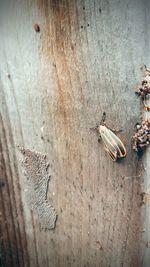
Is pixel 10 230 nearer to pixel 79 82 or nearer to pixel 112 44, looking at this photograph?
pixel 79 82

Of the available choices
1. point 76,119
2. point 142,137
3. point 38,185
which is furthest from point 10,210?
point 142,137

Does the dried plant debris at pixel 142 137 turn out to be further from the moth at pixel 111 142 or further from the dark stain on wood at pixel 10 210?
the dark stain on wood at pixel 10 210

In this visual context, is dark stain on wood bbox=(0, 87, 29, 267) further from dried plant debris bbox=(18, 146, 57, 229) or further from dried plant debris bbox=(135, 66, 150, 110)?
dried plant debris bbox=(135, 66, 150, 110)

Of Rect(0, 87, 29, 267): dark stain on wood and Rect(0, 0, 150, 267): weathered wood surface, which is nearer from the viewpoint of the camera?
Rect(0, 0, 150, 267): weathered wood surface

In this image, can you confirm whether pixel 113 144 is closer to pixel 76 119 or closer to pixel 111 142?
pixel 111 142

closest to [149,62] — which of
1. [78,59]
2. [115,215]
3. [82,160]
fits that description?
[78,59]

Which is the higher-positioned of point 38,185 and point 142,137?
point 142,137

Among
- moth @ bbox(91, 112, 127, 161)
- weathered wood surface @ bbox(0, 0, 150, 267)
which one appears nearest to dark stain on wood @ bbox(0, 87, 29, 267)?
weathered wood surface @ bbox(0, 0, 150, 267)
